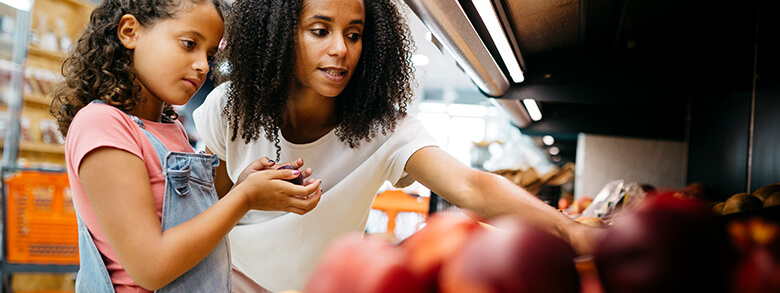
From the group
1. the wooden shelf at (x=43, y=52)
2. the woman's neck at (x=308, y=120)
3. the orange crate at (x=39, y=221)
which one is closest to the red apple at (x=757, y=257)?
the woman's neck at (x=308, y=120)

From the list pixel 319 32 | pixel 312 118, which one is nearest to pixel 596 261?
pixel 319 32

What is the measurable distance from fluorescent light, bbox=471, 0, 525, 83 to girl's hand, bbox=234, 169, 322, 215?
387 mm

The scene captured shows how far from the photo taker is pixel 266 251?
128cm

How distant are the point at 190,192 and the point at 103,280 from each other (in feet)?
0.61

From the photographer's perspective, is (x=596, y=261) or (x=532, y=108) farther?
(x=532, y=108)

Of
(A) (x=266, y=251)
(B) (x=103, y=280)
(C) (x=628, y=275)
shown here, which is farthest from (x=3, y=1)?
(C) (x=628, y=275)

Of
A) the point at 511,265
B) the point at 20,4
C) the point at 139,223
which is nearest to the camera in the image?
the point at 511,265

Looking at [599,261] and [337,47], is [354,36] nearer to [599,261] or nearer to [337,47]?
[337,47]

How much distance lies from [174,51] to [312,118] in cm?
43

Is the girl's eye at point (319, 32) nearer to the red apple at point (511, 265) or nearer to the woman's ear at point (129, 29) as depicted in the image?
the woman's ear at point (129, 29)

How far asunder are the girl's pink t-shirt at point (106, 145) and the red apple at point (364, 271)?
0.56m

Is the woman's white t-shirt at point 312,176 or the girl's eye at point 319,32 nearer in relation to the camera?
the girl's eye at point 319,32

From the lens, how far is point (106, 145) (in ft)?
2.40

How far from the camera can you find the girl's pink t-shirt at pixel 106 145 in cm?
75
